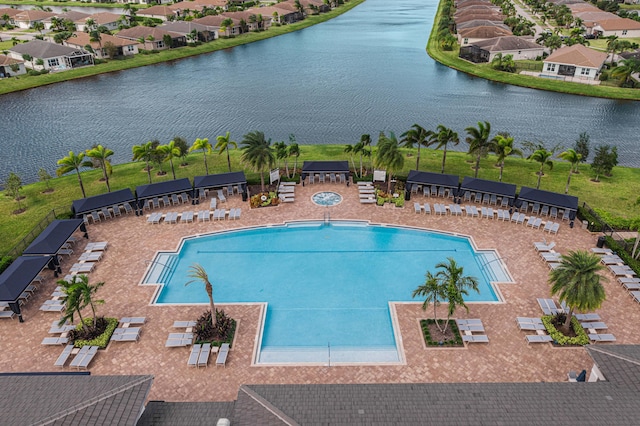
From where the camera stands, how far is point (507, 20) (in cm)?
12638

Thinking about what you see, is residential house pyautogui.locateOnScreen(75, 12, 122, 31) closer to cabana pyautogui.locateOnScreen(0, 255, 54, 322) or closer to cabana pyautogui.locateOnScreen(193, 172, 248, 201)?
cabana pyautogui.locateOnScreen(193, 172, 248, 201)

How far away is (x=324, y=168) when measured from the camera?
4388cm

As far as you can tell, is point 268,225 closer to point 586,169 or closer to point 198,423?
point 198,423

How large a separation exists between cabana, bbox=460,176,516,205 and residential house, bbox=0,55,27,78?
8956 centimetres

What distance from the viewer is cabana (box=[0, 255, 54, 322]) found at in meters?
26.9

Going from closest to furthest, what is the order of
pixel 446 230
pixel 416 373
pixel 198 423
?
1. pixel 198 423
2. pixel 416 373
3. pixel 446 230

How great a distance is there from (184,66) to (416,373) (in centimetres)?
9552

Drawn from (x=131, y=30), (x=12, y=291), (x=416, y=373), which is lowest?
(x=416, y=373)

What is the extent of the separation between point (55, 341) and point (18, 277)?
19.8 feet

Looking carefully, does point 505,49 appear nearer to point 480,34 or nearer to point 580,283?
point 480,34

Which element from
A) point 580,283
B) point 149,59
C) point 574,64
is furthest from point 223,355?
point 149,59

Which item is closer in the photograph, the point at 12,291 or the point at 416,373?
the point at 416,373

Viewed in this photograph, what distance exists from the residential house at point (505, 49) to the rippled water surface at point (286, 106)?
29.0 feet

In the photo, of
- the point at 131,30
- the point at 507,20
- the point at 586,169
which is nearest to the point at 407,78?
the point at 586,169
